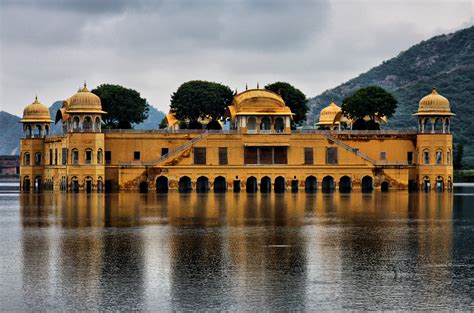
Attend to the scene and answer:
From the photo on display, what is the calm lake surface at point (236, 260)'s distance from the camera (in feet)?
82.2

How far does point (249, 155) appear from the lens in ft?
294

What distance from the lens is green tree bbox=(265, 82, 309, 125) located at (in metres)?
103

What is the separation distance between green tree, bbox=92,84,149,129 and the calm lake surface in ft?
148

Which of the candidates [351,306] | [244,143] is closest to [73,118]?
[244,143]

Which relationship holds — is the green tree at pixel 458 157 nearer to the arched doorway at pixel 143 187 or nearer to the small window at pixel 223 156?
the small window at pixel 223 156

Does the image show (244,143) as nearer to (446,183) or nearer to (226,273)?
(446,183)

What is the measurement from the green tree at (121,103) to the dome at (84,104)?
10.3 meters

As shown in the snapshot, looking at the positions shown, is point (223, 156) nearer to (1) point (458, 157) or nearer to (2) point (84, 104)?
(2) point (84, 104)

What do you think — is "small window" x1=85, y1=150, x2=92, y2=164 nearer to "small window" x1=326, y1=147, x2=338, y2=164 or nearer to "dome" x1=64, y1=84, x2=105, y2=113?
"dome" x1=64, y1=84, x2=105, y2=113

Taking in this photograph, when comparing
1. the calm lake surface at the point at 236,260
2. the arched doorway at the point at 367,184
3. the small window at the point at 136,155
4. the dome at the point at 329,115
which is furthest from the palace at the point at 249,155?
the calm lake surface at the point at 236,260

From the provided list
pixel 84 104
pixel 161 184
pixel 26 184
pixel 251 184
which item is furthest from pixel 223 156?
pixel 26 184

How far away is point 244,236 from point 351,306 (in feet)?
51.9

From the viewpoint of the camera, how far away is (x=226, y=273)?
28984 mm

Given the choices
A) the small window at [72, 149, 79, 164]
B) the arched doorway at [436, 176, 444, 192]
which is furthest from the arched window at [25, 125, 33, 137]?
the arched doorway at [436, 176, 444, 192]
